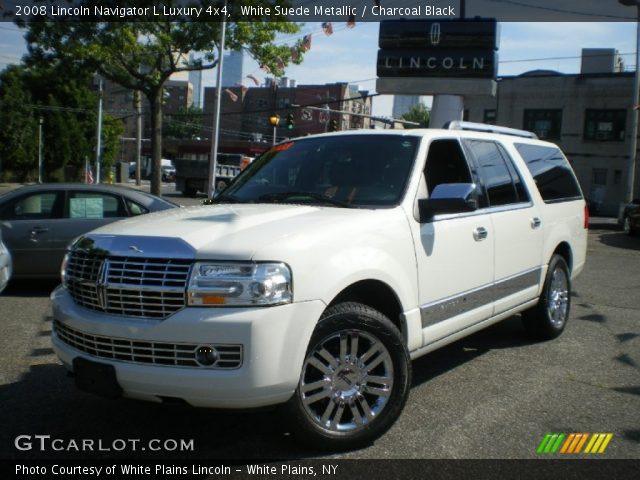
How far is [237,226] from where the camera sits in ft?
11.8

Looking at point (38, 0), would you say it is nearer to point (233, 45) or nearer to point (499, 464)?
point (233, 45)

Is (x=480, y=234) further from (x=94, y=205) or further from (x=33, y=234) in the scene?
(x=33, y=234)

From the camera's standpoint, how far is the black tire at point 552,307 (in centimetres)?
610

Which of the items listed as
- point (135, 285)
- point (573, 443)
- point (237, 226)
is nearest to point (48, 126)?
point (237, 226)

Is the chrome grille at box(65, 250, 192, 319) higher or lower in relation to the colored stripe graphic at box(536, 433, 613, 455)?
higher

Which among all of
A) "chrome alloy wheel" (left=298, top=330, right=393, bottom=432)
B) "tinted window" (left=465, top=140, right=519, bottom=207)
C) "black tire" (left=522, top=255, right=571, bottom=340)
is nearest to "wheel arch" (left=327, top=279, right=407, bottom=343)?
"chrome alloy wheel" (left=298, top=330, right=393, bottom=432)

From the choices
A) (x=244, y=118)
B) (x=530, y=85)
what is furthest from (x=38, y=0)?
(x=244, y=118)

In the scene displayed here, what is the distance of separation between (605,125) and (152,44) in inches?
1277

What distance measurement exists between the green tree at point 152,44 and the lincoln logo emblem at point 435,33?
624 cm

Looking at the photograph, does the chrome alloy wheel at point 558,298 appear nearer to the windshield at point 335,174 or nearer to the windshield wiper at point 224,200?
the windshield at point 335,174

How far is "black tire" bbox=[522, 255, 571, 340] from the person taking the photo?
6098 mm

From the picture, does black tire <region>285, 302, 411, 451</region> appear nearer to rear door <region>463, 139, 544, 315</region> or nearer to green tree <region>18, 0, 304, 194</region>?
rear door <region>463, 139, 544, 315</region>

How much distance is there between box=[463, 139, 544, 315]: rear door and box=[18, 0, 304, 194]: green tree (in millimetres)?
17786

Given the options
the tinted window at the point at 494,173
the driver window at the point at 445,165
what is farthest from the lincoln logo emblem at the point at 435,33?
the driver window at the point at 445,165
